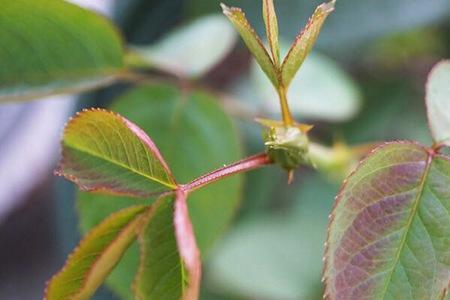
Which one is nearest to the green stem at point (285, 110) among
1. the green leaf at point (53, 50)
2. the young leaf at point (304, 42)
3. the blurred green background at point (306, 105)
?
the young leaf at point (304, 42)

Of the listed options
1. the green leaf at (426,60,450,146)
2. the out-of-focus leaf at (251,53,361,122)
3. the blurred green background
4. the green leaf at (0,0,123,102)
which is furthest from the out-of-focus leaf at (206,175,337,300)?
the green leaf at (426,60,450,146)

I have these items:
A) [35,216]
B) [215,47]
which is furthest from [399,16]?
[35,216]

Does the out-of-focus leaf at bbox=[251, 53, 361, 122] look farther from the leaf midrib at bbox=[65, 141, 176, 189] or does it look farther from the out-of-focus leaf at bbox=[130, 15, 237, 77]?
the leaf midrib at bbox=[65, 141, 176, 189]

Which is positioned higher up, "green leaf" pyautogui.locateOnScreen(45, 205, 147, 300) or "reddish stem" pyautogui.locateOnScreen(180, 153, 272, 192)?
"reddish stem" pyautogui.locateOnScreen(180, 153, 272, 192)

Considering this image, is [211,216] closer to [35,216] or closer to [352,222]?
[352,222]

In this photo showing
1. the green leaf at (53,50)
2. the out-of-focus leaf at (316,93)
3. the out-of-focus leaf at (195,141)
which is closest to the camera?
the green leaf at (53,50)

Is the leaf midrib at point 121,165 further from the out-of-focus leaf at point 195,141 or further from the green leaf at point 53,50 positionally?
the out-of-focus leaf at point 195,141
